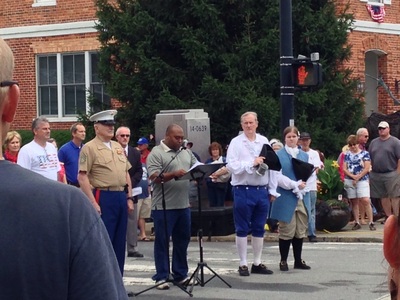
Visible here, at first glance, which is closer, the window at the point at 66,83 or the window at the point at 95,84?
the window at the point at 95,84

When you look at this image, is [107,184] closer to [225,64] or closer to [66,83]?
[225,64]

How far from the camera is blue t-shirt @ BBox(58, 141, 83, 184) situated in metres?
13.4

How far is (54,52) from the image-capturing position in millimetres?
28094

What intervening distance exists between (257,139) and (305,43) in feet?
33.1

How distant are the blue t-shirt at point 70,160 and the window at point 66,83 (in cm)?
1360

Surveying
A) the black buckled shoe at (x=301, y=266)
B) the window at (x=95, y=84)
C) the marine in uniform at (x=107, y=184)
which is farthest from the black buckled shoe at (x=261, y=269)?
the window at (x=95, y=84)

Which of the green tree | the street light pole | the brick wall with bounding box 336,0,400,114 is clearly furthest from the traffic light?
the brick wall with bounding box 336,0,400,114

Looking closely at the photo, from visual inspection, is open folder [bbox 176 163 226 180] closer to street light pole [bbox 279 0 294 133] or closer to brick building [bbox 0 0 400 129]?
street light pole [bbox 279 0 294 133]

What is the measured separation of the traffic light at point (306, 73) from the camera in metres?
16.5

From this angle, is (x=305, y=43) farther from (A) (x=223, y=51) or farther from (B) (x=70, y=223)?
(B) (x=70, y=223)

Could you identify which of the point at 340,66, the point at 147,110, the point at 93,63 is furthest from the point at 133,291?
the point at 93,63

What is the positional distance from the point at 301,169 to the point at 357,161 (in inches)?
223

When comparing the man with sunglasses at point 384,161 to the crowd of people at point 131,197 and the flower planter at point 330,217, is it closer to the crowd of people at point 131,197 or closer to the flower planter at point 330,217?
the crowd of people at point 131,197

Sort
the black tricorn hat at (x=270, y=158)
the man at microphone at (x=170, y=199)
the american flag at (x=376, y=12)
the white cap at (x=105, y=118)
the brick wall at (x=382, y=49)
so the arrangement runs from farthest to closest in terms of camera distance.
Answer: the american flag at (x=376, y=12)
the brick wall at (x=382, y=49)
the black tricorn hat at (x=270, y=158)
the man at microphone at (x=170, y=199)
the white cap at (x=105, y=118)
